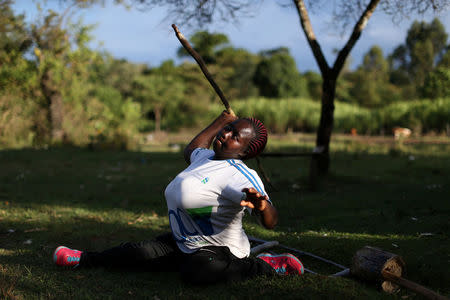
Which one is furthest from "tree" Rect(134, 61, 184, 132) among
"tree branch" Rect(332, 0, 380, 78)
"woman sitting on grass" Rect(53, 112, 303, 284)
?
"woman sitting on grass" Rect(53, 112, 303, 284)

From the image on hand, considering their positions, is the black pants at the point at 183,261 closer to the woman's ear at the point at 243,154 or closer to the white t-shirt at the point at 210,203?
the white t-shirt at the point at 210,203

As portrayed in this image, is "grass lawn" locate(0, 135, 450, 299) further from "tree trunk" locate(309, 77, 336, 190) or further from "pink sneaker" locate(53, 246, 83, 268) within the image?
"tree trunk" locate(309, 77, 336, 190)

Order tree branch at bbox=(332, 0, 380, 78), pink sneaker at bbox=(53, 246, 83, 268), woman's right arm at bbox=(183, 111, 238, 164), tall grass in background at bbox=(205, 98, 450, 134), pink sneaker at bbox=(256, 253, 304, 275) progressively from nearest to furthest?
pink sneaker at bbox=(256, 253, 304, 275), pink sneaker at bbox=(53, 246, 83, 268), woman's right arm at bbox=(183, 111, 238, 164), tree branch at bbox=(332, 0, 380, 78), tall grass in background at bbox=(205, 98, 450, 134)

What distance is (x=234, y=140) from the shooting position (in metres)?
2.97

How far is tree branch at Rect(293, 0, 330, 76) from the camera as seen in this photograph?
7.20m

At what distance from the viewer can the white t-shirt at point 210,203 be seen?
282 centimetres

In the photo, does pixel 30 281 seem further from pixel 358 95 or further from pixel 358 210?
pixel 358 95

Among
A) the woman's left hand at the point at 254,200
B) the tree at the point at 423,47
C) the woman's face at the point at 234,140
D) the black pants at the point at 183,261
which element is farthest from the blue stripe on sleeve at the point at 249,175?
the tree at the point at 423,47

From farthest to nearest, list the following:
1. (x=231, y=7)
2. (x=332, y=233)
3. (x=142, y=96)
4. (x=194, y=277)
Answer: (x=142, y=96) → (x=231, y=7) → (x=332, y=233) → (x=194, y=277)

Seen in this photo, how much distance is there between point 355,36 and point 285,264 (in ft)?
16.8

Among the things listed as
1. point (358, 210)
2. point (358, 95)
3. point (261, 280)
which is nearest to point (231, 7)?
point (358, 210)

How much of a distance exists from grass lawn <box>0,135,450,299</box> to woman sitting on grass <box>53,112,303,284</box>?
144 mm

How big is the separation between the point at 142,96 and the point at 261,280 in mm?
31810

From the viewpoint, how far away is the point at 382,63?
4497 centimetres
